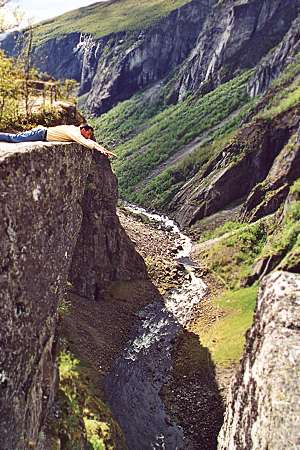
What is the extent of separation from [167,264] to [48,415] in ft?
175

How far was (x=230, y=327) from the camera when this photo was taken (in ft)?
182

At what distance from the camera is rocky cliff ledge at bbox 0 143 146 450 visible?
52.8ft

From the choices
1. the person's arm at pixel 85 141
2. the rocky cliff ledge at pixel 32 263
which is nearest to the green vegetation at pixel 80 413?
the rocky cliff ledge at pixel 32 263

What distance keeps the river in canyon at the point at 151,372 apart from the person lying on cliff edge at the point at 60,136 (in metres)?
29.7

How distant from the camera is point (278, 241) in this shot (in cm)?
6812

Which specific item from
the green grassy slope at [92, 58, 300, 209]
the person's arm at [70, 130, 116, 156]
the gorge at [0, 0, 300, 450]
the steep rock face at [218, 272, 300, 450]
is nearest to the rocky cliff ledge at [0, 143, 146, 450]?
the gorge at [0, 0, 300, 450]

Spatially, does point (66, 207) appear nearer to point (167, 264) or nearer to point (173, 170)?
point (167, 264)

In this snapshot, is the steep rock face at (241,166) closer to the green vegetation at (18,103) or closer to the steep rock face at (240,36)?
the green vegetation at (18,103)

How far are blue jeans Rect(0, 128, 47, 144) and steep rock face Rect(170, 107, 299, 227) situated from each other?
88.8m

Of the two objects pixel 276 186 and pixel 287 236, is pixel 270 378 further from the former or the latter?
pixel 276 186

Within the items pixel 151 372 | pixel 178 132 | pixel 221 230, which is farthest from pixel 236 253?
pixel 178 132

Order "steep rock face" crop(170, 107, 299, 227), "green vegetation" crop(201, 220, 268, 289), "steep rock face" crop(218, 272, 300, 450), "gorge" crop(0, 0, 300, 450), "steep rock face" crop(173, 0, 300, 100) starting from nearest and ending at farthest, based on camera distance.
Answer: "gorge" crop(0, 0, 300, 450) < "steep rock face" crop(218, 272, 300, 450) < "green vegetation" crop(201, 220, 268, 289) < "steep rock face" crop(170, 107, 299, 227) < "steep rock face" crop(173, 0, 300, 100)

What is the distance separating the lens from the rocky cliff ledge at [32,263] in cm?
1609

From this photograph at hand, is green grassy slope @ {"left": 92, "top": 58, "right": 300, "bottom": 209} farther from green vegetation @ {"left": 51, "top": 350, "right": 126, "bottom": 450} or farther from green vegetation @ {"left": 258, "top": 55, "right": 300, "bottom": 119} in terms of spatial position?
green vegetation @ {"left": 51, "top": 350, "right": 126, "bottom": 450}
